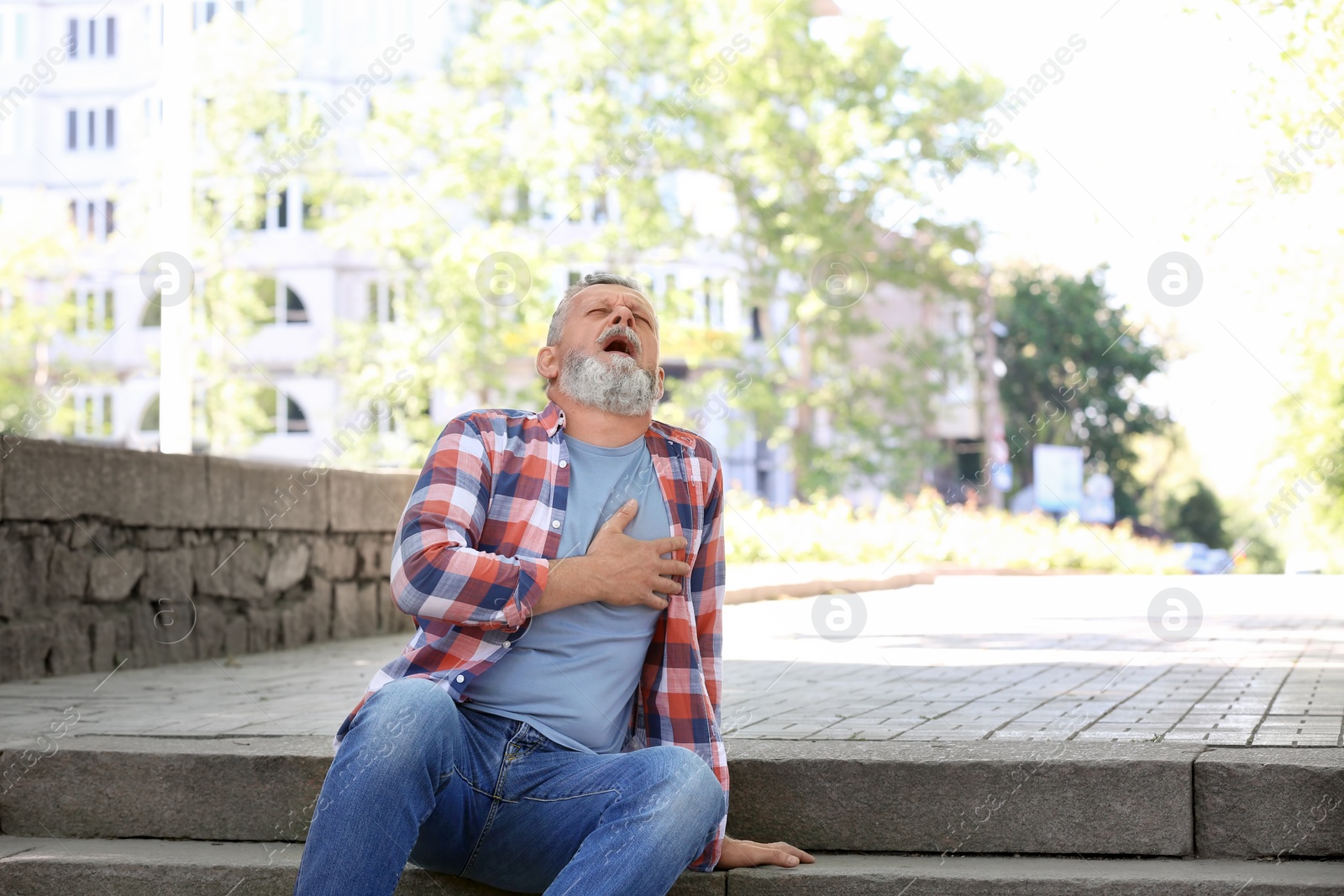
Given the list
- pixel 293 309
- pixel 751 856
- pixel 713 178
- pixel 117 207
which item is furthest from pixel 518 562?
pixel 293 309

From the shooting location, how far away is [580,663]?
2980mm

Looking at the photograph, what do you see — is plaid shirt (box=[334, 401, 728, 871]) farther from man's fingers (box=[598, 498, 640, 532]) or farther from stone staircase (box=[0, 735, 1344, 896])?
stone staircase (box=[0, 735, 1344, 896])

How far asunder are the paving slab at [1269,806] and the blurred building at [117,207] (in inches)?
1233

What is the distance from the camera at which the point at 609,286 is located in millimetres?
3352

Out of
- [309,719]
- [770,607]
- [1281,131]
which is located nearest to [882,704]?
[309,719]

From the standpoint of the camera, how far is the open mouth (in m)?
3.26

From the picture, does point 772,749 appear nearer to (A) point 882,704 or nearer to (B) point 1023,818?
(B) point 1023,818

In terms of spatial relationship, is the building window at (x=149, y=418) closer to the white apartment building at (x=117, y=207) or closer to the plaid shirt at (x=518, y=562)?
the white apartment building at (x=117, y=207)

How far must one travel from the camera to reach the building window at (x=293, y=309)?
40.1 m

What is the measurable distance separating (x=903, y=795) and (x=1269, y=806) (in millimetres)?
824

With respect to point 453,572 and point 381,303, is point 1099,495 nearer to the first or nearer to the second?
point 381,303

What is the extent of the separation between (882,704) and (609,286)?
195 cm

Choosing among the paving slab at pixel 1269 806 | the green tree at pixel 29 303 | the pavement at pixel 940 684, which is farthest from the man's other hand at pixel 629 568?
the green tree at pixel 29 303

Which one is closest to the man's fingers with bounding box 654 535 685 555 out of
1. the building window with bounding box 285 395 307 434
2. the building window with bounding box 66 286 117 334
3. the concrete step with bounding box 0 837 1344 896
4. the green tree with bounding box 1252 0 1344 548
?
the concrete step with bounding box 0 837 1344 896
